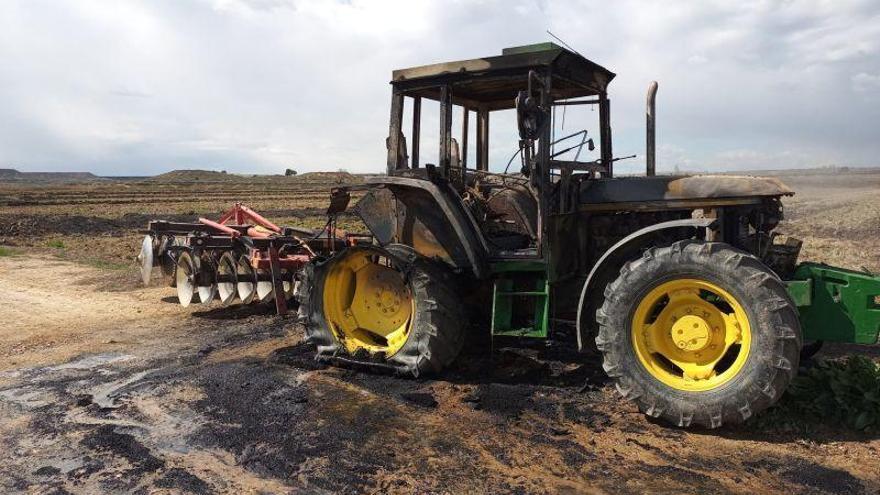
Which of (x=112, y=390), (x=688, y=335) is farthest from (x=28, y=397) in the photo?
(x=688, y=335)

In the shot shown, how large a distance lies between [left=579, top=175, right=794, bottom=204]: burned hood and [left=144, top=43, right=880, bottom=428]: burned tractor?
11 mm

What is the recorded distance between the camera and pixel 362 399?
199 inches

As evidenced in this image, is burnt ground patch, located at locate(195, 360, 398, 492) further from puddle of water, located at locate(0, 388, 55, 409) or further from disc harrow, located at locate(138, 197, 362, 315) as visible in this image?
disc harrow, located at locate(138, 197, 362, 315)

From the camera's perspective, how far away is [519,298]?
5.54 meters

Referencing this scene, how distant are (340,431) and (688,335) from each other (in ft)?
7.94

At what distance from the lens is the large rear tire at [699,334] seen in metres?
4.05

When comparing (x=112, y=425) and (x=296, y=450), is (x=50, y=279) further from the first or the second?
(x=296, y=450)

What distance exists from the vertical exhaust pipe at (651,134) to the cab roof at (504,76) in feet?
1.64

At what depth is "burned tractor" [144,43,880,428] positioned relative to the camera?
429cm

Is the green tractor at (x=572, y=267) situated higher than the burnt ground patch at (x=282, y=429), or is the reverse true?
the green tractor at (x=572, y=267)

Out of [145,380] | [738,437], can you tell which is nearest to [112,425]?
[145,380]

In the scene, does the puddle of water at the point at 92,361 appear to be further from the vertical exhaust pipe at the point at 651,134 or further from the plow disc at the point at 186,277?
the vertical exhaust pipe at the point at 651,134

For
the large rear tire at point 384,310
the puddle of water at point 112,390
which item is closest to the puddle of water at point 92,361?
the puddle of water at point 112,390

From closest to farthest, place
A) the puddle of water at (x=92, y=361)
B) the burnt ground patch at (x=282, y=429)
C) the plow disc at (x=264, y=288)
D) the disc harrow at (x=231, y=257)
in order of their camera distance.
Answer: the burnt ground patch at (x=282, y=429)
the puddle of water at (x=92, y=361)
the disc harrow at (x=231, y=257)
the plow disc at (x=264, y=288)
